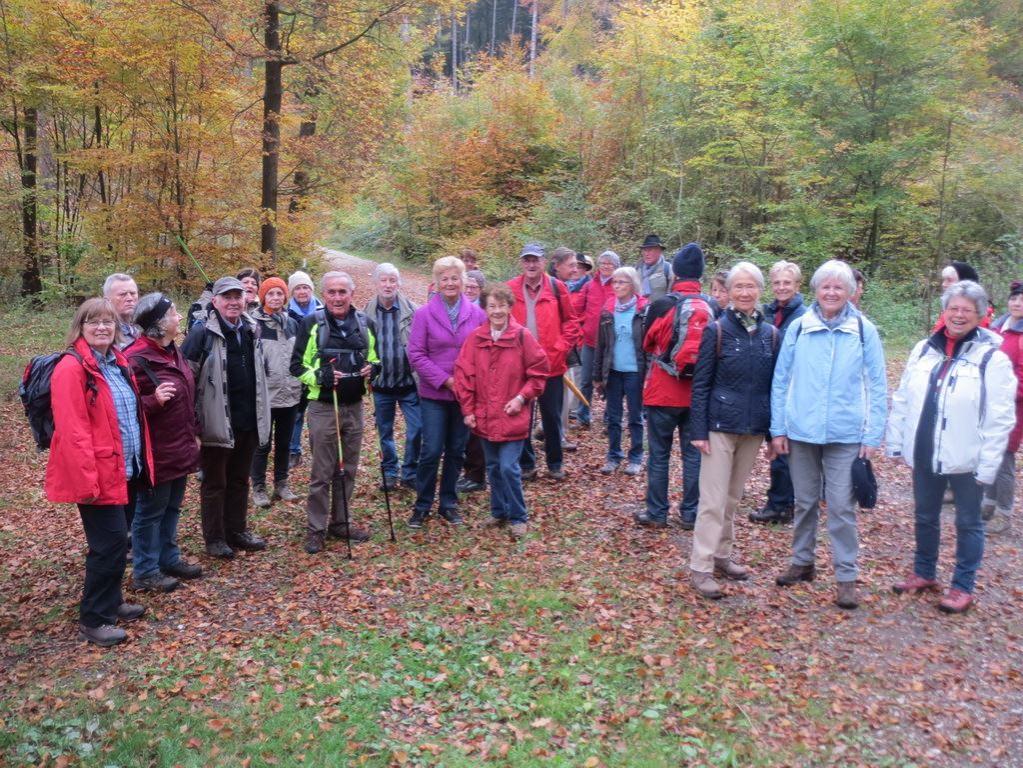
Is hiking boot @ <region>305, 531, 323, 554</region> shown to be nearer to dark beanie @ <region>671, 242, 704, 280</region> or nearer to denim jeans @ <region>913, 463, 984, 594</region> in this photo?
dark beanie @ <region>671, 242, 704, 280</region>

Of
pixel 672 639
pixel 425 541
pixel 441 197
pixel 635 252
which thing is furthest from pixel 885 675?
pixel 441 197

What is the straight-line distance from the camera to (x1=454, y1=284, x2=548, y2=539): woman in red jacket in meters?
6.18

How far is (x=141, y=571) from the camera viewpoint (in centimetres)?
557

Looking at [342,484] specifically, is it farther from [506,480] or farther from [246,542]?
[506,480]

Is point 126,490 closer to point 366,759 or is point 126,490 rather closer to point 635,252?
point 366,759

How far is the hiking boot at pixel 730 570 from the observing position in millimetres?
5566

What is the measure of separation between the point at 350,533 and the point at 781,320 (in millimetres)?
4185

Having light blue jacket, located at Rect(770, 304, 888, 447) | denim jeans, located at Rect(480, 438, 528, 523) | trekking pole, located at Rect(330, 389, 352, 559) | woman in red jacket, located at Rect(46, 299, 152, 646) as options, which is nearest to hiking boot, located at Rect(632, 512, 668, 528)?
denim jeans, located at Rect(480, 438, 528, 523)

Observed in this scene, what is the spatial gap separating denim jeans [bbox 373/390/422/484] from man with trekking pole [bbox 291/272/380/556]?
934 millimetres

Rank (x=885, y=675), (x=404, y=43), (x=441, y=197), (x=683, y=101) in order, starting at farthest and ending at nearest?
(x=441, y=197)
(x=683, y=101)
(x=404, y=43)
(x=885, y=675)

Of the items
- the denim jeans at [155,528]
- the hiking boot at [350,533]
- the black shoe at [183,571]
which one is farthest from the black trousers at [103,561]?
the hiking boot at [350,533]

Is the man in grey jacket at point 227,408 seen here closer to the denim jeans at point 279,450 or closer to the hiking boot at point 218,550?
the hiking boot at point 218,550

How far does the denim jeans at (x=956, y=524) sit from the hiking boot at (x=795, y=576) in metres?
0.75

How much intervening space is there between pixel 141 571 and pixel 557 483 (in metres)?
3.94
